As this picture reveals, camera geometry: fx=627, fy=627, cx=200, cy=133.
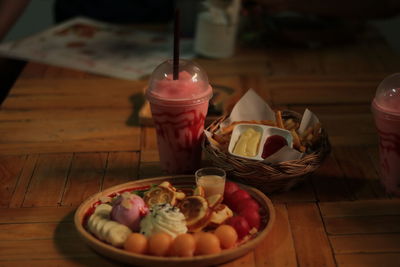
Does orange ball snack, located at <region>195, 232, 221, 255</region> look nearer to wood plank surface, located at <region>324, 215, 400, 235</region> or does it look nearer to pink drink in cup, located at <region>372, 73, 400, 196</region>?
wood plank surface, located at <region>324, 215, 400, 235</region>

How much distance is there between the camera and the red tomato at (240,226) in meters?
0.98

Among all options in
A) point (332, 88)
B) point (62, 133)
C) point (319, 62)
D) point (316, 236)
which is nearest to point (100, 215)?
point (316, 236)

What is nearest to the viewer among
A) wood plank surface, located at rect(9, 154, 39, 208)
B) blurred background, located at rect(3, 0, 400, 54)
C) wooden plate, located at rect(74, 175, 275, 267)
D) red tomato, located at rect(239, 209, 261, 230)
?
wooden plate, located at rect(74, 175, 275, 267)

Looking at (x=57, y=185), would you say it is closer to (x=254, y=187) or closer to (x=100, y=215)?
(x=100, y=215)

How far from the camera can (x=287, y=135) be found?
1.19 meters

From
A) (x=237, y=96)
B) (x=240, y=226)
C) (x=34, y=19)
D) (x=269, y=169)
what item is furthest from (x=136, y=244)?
(x=34, y=19)

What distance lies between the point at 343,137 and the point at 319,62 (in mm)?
529

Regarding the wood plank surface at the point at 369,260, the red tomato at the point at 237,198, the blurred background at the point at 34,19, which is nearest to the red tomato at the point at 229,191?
the red tomato at the point at 237,198

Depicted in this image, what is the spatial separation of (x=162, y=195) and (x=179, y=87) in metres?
0.22

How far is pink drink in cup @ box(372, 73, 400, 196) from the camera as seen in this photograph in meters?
1.08

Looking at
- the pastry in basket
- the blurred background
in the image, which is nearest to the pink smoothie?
the pastry in basket

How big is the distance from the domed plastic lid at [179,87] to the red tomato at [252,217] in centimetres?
24

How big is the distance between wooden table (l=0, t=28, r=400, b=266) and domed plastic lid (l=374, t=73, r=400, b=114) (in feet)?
0.56

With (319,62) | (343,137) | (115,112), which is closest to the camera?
(343,137)
